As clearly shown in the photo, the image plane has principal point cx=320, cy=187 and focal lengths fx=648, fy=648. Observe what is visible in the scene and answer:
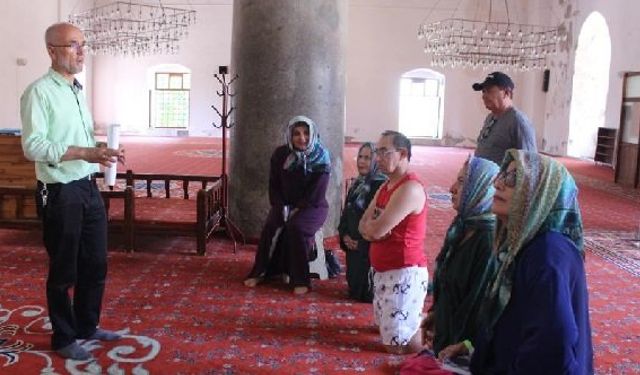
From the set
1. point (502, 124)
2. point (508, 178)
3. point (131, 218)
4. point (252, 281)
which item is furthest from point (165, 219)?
point (508, 178)

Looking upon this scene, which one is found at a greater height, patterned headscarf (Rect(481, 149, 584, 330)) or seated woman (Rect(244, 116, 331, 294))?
patterned headscarf (Rect(481, 149, 584, 330))

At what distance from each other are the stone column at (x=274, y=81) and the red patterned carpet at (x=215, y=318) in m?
0.56

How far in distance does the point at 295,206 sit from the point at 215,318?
1.05m

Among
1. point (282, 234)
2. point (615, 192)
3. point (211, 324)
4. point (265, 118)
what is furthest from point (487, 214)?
point (615, 192)

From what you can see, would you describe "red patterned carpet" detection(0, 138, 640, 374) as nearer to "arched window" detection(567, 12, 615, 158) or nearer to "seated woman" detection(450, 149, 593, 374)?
"seated woman" detection(450, 149, 593, 374)

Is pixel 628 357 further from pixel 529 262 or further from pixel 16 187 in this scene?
pixel 16 187

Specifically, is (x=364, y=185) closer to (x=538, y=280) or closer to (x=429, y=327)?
(x=429, y=327)

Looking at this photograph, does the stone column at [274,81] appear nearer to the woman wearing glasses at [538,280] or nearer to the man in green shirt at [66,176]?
the man in green shirt at [66,176]

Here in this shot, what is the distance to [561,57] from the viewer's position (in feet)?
55.8

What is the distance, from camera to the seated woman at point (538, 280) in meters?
1.47

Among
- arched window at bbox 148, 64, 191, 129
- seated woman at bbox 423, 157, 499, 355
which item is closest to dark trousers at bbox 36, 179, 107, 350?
seated woman at bbox 423, 157, 499, 355

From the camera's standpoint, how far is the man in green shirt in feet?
8.31

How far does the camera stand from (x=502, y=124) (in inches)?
144

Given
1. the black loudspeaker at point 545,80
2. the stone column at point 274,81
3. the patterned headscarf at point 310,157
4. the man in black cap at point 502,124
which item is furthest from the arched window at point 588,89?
the patterned headscarf at point 310,157
